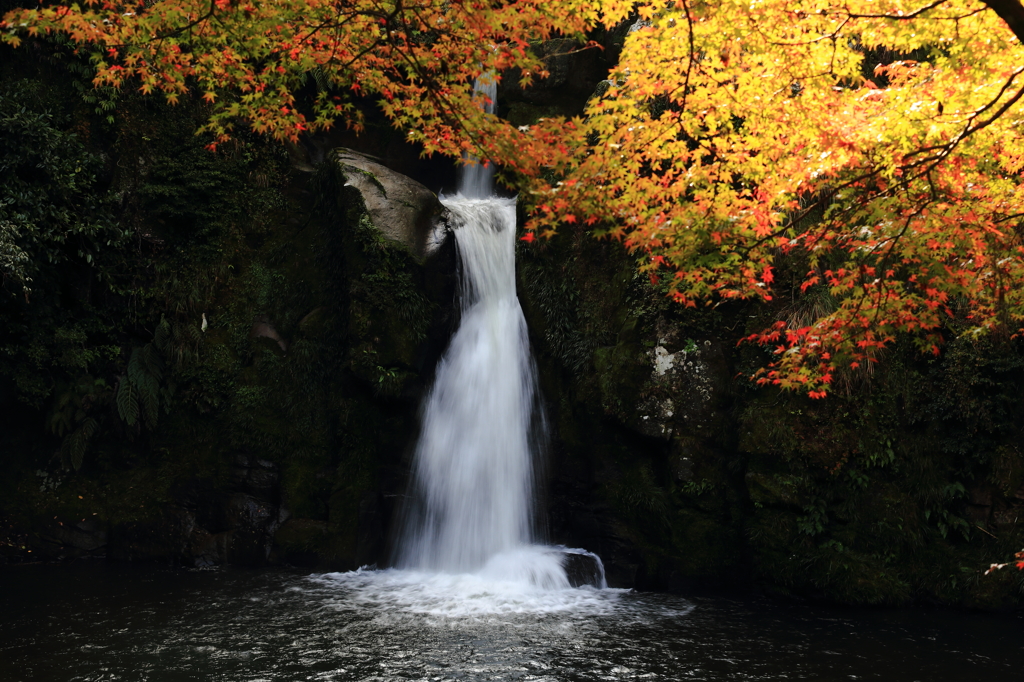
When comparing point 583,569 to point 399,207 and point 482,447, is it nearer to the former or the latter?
point 482,447

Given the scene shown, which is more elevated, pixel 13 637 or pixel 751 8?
pixel 751 8

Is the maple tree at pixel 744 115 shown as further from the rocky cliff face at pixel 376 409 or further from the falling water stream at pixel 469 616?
the falling water stream at pixel 469 616

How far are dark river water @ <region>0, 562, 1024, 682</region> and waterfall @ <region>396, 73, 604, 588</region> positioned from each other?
0.63 metres

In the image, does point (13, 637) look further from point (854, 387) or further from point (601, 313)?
point (854, 387)

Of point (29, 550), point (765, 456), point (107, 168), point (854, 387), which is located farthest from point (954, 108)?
point (29, 550)

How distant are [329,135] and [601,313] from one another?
7151mm

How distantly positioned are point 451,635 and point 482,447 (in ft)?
11.2

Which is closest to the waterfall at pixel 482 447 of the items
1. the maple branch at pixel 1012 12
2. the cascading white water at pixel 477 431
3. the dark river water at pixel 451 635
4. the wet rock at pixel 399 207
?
the cascading white water at pixel 477 431

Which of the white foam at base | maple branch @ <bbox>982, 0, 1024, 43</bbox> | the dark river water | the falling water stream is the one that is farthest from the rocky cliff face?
maple branch @ <bbox>982, 0, 1024, 43</bbox>

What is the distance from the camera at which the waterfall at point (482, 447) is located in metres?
8.84

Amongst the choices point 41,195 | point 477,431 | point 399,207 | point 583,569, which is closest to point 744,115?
point 399,207

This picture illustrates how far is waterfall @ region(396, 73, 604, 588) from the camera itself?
29.0ft

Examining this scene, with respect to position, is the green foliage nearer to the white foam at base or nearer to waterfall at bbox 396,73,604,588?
waterfall at bbox 396,73,604,588

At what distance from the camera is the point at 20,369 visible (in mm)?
9141
